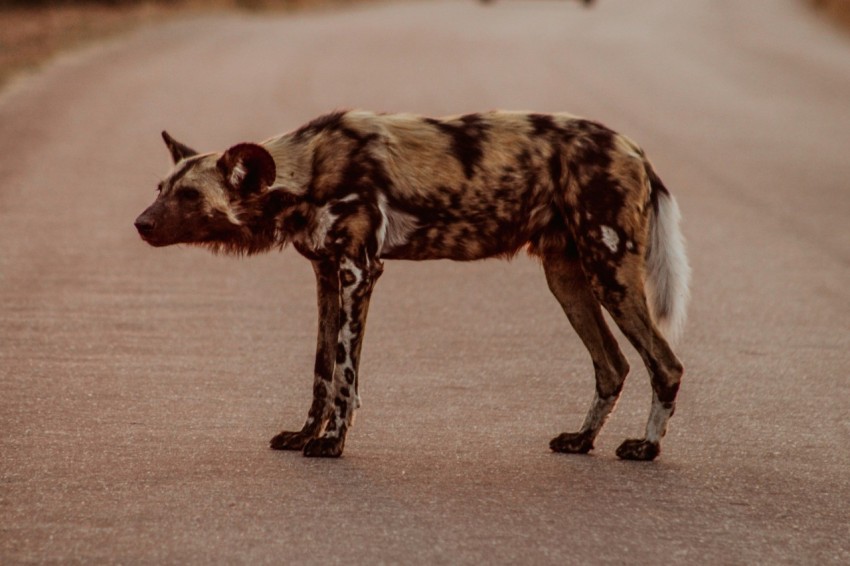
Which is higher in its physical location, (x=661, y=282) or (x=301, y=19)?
(x=661, y=282)

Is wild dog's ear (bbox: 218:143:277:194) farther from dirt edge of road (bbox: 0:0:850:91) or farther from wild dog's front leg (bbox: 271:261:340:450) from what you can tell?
dirt edge of road (bbox: 0:0:850:91)

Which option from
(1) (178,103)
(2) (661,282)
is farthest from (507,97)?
(2) (661,282)

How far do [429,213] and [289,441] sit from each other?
3.15ft

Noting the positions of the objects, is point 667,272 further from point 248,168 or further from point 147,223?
point 147,223

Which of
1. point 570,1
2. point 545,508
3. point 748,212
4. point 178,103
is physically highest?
point 545,508

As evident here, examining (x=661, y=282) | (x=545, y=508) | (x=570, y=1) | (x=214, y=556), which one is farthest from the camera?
(x=570, y=1)

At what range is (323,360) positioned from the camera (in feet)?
21.2

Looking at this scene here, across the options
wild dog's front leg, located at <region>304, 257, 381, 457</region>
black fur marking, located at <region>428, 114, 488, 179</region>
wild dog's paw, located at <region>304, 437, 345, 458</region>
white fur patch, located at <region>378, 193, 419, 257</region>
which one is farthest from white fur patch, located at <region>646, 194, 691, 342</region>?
wild dog's paw, located at <region>304, 437, 345, 458</region>

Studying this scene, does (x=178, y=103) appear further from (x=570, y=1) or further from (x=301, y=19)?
(x=570, y=1)

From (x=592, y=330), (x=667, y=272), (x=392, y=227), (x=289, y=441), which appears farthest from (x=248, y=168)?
(x=667, y=272)

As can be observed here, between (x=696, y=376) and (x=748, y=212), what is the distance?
216 inches

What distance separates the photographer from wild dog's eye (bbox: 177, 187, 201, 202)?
627 cm

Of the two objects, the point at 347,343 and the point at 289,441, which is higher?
the point at 347,343

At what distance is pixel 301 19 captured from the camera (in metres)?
32.6
